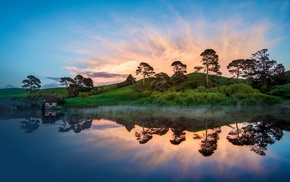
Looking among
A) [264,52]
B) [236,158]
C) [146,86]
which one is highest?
[264,52]

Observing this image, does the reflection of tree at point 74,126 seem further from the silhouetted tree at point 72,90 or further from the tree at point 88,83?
the tree at point 88,83

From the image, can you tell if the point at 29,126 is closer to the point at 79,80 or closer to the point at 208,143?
the point at 208,143

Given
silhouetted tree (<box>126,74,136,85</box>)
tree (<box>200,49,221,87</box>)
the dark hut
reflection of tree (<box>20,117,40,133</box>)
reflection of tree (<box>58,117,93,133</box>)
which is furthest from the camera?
silhouetted tree (<box>126,74,136,85</box>)

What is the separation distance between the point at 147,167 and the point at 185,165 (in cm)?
145

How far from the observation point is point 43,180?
6402 mm

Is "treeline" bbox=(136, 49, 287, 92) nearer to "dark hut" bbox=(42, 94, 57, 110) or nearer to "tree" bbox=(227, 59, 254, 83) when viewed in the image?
"tree" bbox=(227, 59, 254, 83)

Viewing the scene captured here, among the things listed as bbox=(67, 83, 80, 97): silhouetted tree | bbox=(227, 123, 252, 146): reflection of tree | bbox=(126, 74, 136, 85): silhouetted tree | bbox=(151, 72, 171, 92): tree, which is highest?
bbox=(126, 74, 136, 85): silhouetted tree

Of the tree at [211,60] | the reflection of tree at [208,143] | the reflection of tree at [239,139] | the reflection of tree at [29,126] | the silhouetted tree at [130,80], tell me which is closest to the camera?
the reflection of tree at [208,143]

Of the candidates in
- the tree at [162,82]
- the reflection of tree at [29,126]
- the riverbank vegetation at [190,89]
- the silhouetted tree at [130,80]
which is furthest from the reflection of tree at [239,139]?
the silhouetted tree at [130,80]

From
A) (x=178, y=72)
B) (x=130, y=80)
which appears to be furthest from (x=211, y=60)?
(x=130, y=80)

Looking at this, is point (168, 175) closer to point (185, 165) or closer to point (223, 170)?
point (185, 165)

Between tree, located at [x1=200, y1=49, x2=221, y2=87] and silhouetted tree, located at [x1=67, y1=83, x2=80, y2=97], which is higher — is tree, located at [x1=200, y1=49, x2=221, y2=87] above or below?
above

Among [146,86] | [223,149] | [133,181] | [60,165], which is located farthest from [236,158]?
[146,86]

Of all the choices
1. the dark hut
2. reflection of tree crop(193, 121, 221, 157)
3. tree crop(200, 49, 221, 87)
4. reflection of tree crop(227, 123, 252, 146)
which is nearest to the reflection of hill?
reflection of tree crop(193, 121, 221, 157)
